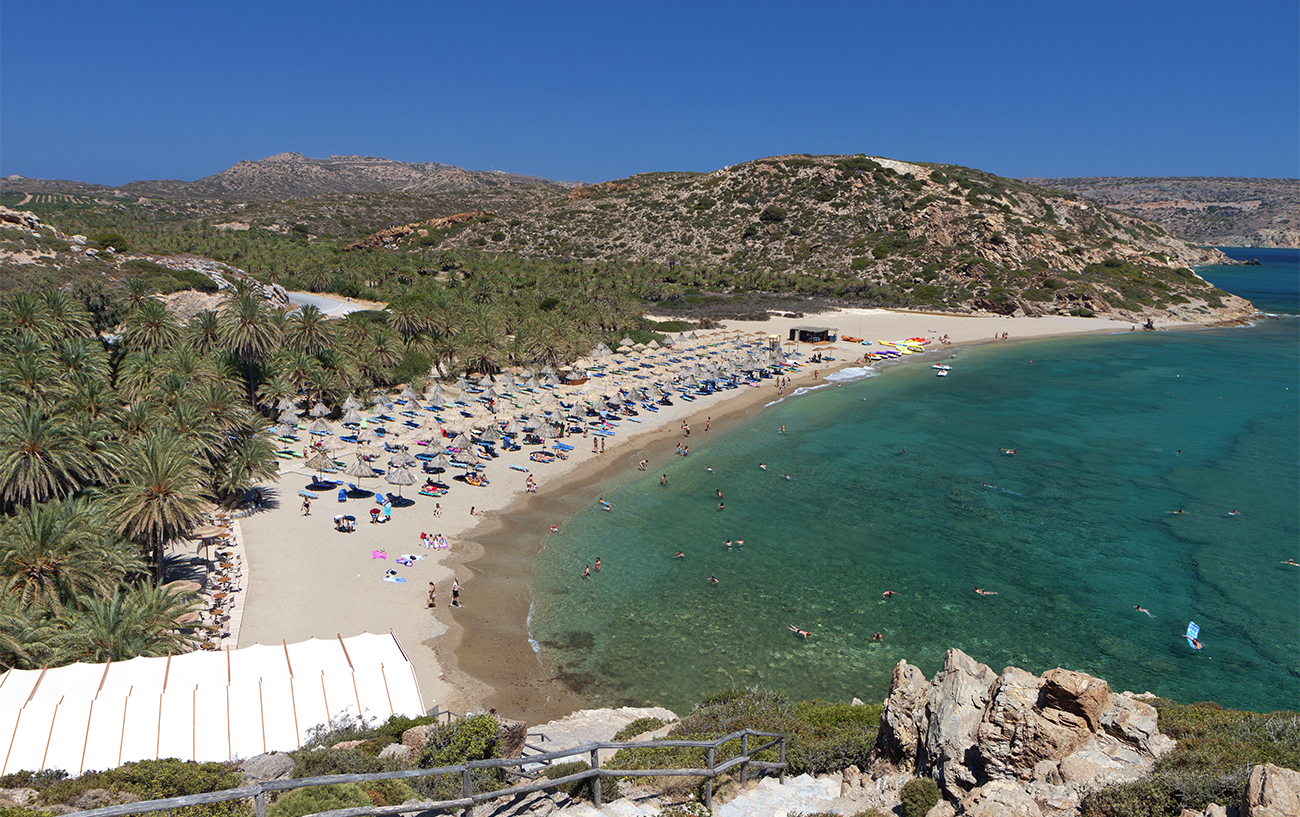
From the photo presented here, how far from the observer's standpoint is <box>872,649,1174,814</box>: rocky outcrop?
11102 millimetres

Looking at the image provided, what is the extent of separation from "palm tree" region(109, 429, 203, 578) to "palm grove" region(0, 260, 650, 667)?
2.7 inches

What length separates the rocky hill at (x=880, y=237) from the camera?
122 metres

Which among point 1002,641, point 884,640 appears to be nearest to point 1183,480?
point 1002,641

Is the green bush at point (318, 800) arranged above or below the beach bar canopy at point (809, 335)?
below

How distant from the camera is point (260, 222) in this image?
5822 inches

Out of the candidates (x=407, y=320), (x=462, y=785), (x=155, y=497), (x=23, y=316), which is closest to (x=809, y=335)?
(x=407, y=320)

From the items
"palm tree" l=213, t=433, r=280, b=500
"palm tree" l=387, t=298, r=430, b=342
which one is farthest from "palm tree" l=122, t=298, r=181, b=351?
"palm tree" l=387, t=298, r=430, b=342

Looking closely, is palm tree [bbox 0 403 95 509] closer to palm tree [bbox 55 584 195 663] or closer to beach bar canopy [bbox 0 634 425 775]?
palm tree [bbox 55 584 195 663]

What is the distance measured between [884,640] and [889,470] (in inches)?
887

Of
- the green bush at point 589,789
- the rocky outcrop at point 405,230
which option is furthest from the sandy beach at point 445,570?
the rocky outcrop at point 405,230

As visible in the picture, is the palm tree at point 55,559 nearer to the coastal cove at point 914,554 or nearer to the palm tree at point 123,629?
the palm tree at point 123,629

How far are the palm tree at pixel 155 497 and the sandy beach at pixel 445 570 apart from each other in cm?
415

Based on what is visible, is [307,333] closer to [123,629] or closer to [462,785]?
[123,629]

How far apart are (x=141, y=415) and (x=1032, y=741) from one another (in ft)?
123
